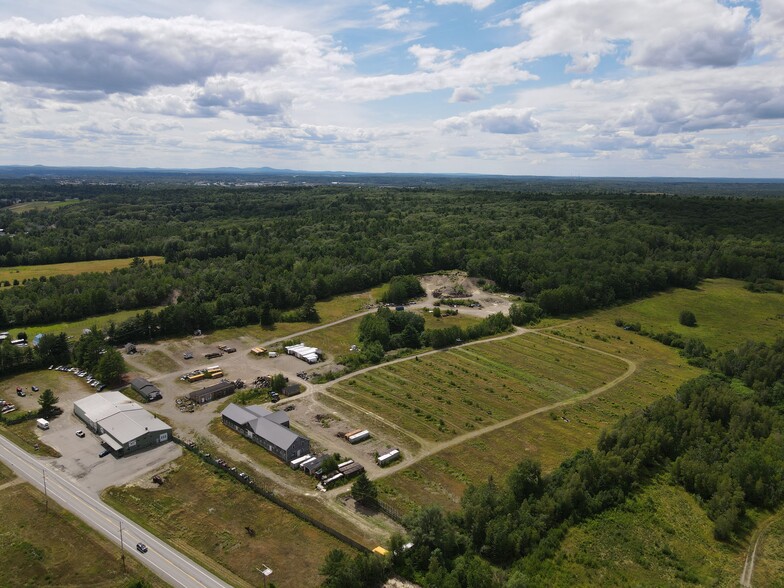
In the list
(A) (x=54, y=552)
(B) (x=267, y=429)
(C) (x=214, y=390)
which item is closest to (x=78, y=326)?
(C) (x=214, y=390)

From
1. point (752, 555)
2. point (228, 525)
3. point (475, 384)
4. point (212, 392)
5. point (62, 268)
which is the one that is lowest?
point (228, 525)

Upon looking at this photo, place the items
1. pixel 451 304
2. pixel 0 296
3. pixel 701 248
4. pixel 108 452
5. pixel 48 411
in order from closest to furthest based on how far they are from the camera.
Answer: pixel 108 452 → pixel 48 411 → pixel 0 296 → pixel 451 304 → pixel 701 248

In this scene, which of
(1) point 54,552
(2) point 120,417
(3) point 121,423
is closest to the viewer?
(1) point 54,552

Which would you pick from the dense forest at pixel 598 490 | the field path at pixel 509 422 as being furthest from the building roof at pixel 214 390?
the dense forest at pixel 598 490

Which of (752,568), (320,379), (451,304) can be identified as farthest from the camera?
(451,304)

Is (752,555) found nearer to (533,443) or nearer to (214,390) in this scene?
(533,443)

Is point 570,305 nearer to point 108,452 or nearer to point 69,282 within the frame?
point 108,452

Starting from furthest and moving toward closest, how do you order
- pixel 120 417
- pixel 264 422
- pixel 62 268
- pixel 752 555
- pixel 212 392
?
1. pixel 62 268
2. pixel 212 392
3. pixel 120 417
4. pixel 264 422
5. pixel 752 555

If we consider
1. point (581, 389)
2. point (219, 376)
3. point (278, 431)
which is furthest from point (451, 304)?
point (278, 431)
